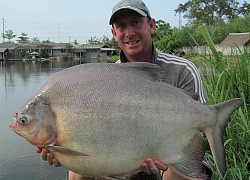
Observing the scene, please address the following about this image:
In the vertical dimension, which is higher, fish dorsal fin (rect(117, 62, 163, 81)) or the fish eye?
fish dorsal fin (rect(117, 62, 163, 81))

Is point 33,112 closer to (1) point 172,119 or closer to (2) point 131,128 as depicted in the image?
(2) point 131,128

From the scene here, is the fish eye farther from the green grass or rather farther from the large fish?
the green grass

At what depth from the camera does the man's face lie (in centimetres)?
314

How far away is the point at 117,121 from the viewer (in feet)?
7.09

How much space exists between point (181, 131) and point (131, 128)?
0.39 metres

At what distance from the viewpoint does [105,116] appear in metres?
2.15

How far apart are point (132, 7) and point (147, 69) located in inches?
35.8

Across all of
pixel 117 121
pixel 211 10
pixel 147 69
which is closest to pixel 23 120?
pixel 117 121

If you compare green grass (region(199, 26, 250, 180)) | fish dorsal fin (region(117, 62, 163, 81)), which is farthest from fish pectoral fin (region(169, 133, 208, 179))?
green grass (region(199, 26, 250, 180))

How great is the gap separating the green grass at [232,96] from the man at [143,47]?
0.75 metres

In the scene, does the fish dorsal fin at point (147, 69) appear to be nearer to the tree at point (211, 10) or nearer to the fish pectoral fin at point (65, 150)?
the fish pectoral fin at point (65, 150)

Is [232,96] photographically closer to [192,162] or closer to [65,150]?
[192,162]

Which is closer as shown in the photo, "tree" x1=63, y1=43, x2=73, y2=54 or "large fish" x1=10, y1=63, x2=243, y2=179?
"large fish" x1=10, y1=63, x2=243, y2=179

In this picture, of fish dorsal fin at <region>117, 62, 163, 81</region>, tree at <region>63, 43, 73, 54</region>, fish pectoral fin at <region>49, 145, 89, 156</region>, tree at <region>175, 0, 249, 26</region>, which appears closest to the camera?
fish pectoral fin at <region>49, 145, 89, 156</region>
